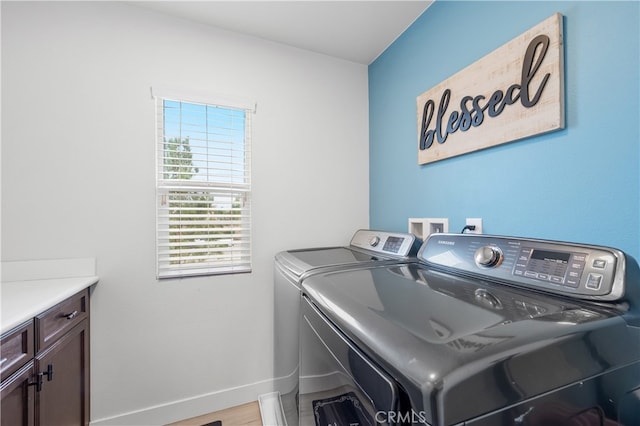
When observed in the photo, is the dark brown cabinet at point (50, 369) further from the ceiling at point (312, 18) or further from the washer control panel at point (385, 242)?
the ceiling at point (312, 18)

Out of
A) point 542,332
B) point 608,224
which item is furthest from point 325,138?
point 542,332

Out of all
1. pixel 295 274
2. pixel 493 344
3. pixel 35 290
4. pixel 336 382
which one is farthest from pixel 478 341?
pixel 35 290

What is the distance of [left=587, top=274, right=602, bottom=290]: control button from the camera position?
2.19 feet

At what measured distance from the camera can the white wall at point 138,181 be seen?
1.42 meters

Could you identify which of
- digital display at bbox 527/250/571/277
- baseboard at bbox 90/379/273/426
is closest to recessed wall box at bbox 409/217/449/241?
digital display at bbox 527/250/571/277

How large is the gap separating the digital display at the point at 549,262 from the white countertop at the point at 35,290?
5.40ft

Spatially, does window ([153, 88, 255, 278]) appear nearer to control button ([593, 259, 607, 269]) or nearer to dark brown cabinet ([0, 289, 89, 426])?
dark brown cabinet ([0, 289, 89, 426])

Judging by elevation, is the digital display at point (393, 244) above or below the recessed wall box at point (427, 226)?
below

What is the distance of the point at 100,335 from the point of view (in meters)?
1.52

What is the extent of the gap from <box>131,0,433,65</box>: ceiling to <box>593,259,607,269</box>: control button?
5.31 feet

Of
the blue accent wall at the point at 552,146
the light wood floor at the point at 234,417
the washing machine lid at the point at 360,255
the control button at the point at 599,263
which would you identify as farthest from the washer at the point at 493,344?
the light wood floor at the point at 234,417

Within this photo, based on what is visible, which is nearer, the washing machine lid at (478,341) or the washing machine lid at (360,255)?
the washing machine lid at (478,341)

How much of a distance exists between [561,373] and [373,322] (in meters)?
0.37

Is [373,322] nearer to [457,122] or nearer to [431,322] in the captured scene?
[431,322]
